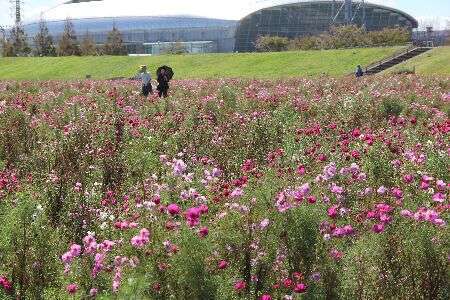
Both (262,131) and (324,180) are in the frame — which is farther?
(262,131)

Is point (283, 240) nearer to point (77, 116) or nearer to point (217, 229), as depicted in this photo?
point (217, 229)

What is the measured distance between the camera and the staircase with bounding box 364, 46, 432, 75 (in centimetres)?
4085

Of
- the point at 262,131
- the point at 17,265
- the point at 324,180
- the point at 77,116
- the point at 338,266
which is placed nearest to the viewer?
the point at 338,266

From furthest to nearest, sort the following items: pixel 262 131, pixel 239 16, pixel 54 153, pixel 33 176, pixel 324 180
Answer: pixel 239 16 < pixel 262 131 < pixel 54 153 < pixel 33 176 < pixel 324 180

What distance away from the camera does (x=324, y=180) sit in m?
6.06

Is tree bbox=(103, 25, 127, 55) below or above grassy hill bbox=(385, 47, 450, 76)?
above

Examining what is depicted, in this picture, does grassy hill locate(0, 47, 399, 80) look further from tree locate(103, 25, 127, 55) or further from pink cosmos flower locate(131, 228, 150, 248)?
pink cosmos flower locate(131, 228, 150, 248)

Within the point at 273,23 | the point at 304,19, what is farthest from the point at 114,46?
the point at 304,19

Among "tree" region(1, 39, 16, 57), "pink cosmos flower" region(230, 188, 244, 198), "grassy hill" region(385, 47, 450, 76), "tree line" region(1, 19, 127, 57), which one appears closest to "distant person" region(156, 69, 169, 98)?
"pink cosmos flower" region(230, 188, 244, 198)

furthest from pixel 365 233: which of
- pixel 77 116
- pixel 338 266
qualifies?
pixel 77 116

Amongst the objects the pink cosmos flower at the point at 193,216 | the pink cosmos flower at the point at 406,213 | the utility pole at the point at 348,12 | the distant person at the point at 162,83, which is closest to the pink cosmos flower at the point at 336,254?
the pink cosmos flower at the point at 406,213

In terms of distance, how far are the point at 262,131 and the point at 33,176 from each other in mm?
3777

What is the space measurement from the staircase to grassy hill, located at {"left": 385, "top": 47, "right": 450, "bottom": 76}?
2.83 ft

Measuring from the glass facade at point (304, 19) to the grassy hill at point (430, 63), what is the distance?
170 ft
